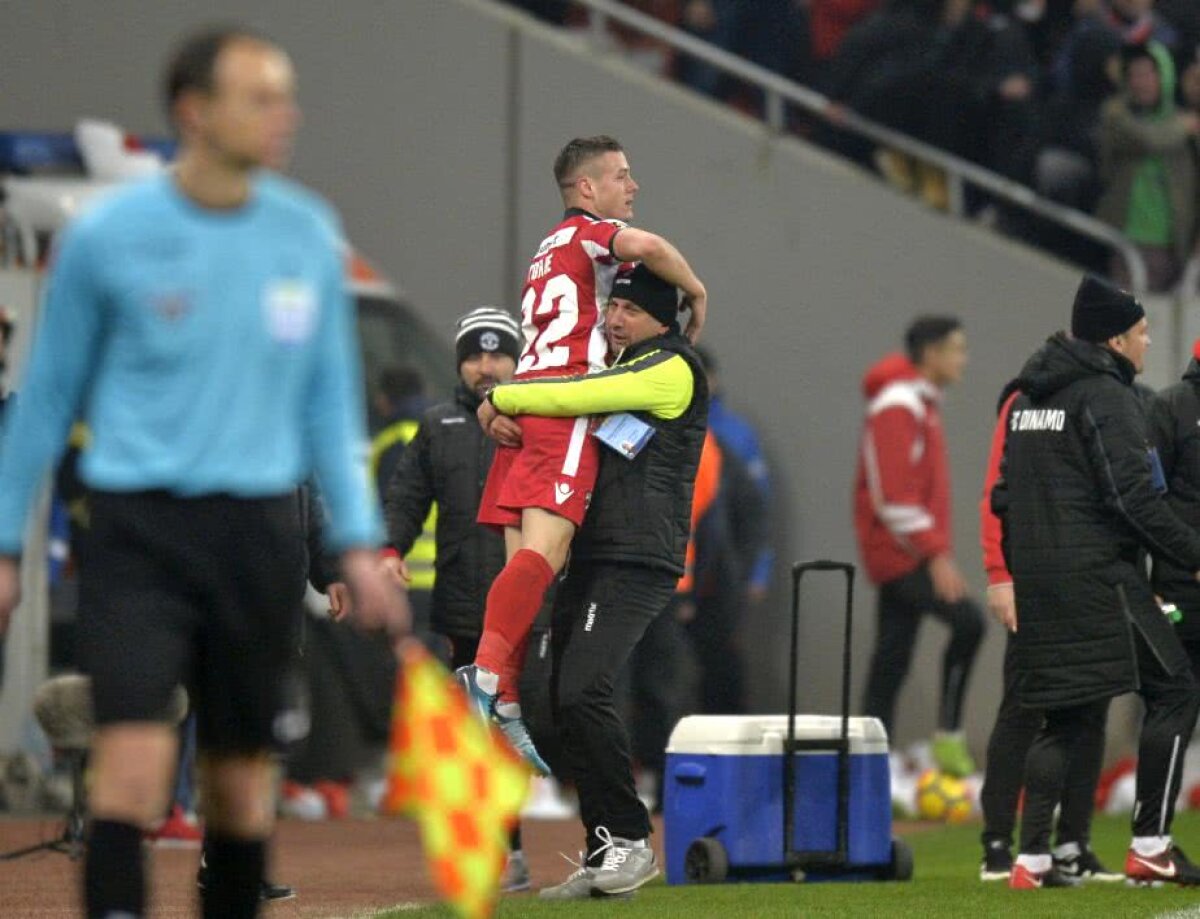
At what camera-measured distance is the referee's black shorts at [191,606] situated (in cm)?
532

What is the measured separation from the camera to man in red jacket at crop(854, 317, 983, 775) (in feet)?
47.6

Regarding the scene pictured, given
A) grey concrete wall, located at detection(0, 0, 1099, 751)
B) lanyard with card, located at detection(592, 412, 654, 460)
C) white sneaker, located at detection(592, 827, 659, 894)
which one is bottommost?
white sneaker, located at detection(592, 827, 659, 894)

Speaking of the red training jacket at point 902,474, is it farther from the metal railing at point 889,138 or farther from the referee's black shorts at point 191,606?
the referee's black shorts at point 191,606

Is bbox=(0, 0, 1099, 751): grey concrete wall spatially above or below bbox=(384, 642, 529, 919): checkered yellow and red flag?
above

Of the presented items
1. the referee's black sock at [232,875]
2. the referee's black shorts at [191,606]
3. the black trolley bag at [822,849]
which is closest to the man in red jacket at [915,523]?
the black trolley bag at [822,849]

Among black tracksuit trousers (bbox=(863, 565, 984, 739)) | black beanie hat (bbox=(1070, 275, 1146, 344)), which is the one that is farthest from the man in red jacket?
black beanie hat (bbox=(1070, 275, 1146, 344))

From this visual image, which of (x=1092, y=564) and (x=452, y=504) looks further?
(x=452, y=504)

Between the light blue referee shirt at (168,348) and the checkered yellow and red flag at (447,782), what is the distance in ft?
1.77

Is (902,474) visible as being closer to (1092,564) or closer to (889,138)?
(889,138)

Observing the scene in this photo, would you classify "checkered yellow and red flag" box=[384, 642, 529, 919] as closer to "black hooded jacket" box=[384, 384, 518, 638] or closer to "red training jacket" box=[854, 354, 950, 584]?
"black hooded jacket" box=[384, 384, 518, 638]

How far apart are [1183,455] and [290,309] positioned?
5.49m

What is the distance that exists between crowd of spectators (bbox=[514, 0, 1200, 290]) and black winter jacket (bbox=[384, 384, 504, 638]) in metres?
6.95

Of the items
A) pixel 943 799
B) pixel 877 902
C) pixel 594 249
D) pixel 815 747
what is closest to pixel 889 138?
pixel 943 799

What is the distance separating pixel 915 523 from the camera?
14.7m
